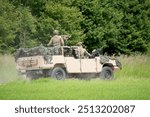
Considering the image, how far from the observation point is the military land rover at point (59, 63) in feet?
53.1

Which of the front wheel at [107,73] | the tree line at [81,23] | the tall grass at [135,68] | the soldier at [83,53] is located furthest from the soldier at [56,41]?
the tall grass at [135,68]

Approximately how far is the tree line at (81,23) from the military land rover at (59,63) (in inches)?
39.6

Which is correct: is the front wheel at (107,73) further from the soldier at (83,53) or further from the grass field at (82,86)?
the soldier at (83,53)

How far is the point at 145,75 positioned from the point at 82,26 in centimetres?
430

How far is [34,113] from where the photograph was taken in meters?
13.2

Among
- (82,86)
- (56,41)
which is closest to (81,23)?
(56,41)

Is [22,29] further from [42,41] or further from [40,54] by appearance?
[40,54]

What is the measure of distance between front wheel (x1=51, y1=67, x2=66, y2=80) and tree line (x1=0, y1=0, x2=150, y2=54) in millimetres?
1656

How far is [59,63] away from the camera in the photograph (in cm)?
1628

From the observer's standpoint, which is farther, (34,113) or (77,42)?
(77,42)

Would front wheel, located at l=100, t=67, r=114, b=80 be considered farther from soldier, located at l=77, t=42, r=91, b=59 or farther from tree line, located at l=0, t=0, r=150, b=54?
tree line, located at l=0, t=0, r=150, b=54

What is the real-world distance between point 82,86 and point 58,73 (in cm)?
117

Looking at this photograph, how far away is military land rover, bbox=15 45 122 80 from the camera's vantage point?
53.1ft

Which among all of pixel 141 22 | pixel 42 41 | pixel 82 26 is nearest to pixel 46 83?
pixel 42 41
